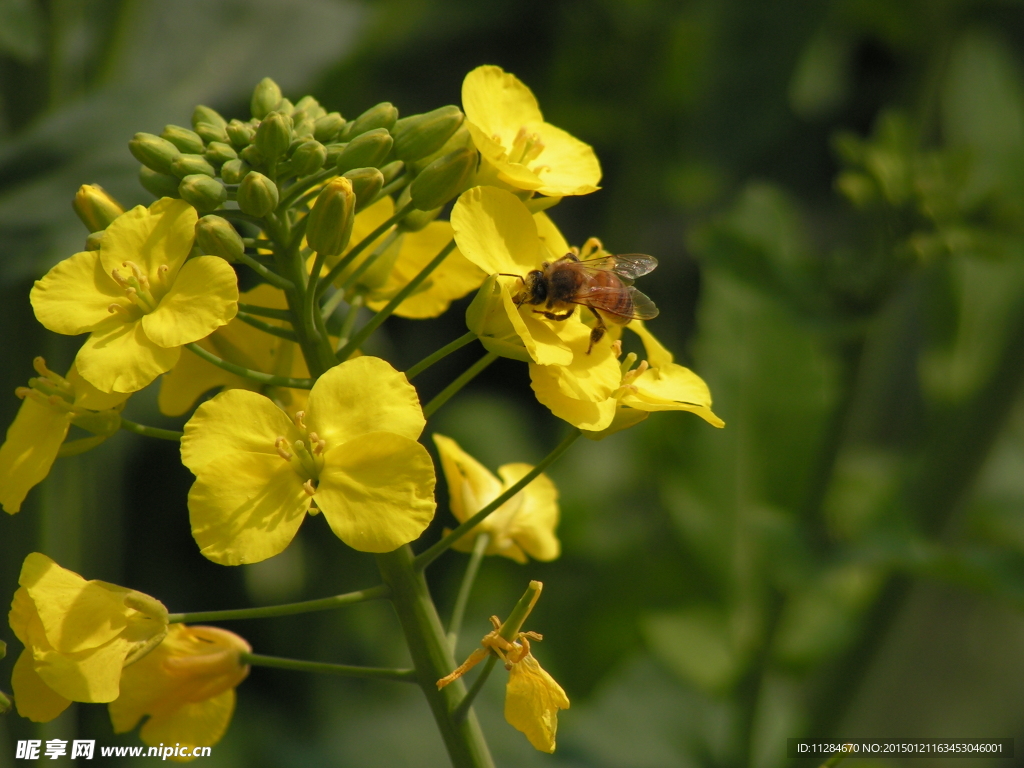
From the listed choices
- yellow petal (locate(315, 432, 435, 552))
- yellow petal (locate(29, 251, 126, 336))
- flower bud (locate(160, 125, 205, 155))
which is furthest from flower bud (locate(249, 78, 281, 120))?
yellow petal (locate(315, 432, 435, 552))

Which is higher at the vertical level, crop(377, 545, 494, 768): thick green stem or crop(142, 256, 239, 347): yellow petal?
crop(142, 256, 239, 347): yellow petal

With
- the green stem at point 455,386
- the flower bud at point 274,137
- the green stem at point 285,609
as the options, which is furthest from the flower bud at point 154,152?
the green stem at point 285,609

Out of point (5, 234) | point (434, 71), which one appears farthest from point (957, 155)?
point (434, 71)

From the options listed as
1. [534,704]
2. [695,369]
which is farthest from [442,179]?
[695,369]

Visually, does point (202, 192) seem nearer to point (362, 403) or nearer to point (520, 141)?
point (362, 403)

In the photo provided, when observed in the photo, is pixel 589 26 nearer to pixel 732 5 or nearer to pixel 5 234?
pixel 732 5

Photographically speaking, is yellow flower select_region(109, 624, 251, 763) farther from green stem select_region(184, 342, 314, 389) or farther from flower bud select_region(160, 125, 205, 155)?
flower bud select_region(160, 125, 205, 155)
